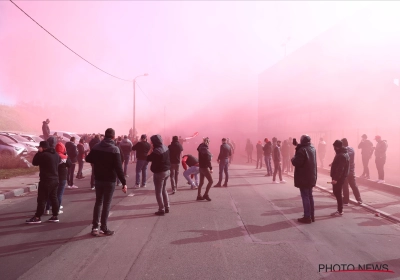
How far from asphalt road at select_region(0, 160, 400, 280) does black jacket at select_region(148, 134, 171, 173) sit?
1.08 meters

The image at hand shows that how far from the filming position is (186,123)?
8331 cm

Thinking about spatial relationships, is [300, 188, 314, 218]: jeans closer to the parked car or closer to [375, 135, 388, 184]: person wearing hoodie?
[375, 135, 388, 184]: person wearing hoodie

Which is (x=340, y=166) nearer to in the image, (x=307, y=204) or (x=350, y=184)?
(x=307, y=204)

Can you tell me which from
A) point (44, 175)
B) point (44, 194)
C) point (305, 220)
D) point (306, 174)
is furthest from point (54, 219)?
point (306, 174)

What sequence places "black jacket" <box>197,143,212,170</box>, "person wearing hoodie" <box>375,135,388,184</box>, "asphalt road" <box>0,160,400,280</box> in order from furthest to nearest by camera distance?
"person wearing hoodie" <box>375,135,388,184</box>, "black jacket" <box>197,143,212,170</box>, "asphalt road" <box>0,160,400,280</box>

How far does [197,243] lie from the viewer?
5.16 m

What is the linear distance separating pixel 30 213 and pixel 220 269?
5.43 metres

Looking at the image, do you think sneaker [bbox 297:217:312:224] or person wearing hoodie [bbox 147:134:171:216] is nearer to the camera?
sneaker [bbox 297:217:312:224]

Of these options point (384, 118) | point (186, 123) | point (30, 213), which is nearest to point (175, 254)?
point (30, 213)

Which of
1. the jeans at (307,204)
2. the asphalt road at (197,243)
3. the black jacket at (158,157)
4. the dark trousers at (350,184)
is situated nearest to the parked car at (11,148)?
the asphalt road at (197,243)

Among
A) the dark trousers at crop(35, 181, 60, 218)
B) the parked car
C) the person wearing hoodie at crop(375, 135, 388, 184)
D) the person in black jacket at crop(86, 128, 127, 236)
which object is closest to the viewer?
the person in black jacket at crop(86, 128, 127, 236)

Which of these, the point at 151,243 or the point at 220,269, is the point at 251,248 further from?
the point at 151,243

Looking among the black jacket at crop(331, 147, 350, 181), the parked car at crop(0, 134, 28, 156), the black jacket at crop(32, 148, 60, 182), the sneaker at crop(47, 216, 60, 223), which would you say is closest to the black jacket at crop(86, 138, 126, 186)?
the black jacket at crop(32, 148, 60, 182)

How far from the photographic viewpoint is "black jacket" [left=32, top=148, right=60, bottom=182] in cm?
643
